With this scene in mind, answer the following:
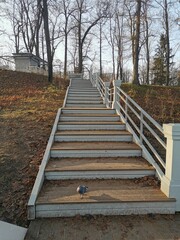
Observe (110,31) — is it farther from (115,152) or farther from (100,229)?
(100,229)

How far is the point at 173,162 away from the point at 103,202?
3.69ft

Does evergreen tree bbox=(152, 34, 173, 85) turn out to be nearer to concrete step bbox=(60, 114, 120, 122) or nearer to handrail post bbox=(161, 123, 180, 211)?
concrete step bbox=(60, 114, 120, 122)

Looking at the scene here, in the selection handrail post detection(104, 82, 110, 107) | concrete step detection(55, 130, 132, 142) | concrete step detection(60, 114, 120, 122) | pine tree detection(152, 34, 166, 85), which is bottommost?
concrete step detection(55, 130, 132, 142)

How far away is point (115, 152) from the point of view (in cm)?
499

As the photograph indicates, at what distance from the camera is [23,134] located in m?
6.27

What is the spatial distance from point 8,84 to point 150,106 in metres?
9.12

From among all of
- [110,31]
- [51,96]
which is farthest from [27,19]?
[51,96]

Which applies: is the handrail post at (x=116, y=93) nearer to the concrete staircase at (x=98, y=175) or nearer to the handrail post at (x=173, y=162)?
the concrete staircase at (x=98, y=175)

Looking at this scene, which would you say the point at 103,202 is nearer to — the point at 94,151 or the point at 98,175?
the point at 98,175

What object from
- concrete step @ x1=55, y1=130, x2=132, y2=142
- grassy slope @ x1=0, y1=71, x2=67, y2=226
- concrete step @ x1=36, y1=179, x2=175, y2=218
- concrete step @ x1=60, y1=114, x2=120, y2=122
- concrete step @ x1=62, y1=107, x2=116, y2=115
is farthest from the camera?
concrete step @ x1=62, y1=107, x2=116, y2=115

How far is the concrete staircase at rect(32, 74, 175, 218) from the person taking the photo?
11.3 feet

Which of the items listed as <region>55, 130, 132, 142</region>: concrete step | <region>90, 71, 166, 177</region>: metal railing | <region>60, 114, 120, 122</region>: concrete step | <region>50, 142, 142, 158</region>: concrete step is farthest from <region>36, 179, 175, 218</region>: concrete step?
<region>60, 114, 120, 122</region>: concrete step

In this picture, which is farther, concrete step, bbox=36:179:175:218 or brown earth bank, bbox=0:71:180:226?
brown earth bank, bbox=0:71:180:226

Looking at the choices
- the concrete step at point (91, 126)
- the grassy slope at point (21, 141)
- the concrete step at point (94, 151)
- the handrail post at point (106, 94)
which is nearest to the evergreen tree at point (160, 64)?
the grassy slope at point (21, 141)
